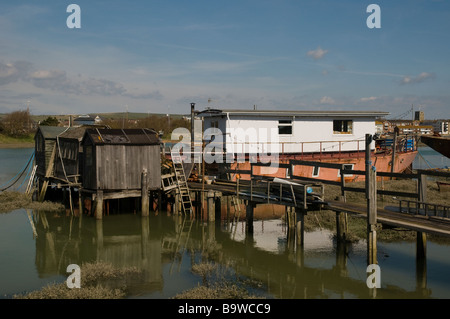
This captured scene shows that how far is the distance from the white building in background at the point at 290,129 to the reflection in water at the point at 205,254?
7.31 metres

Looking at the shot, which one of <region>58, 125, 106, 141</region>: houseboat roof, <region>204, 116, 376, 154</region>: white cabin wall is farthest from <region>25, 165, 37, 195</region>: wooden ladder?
<region>204, 116, 376, 154</region>: white cabin wall

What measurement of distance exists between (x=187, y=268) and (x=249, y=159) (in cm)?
1278

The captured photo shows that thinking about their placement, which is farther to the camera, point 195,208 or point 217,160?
point 217,160

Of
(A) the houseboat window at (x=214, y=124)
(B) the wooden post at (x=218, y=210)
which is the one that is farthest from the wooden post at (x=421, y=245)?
(A) the houseboat window at (x=214, y=124)

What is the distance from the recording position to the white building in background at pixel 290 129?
2669cm

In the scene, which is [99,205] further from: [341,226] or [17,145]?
[17,145]

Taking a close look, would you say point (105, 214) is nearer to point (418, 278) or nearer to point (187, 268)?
point (187, 268)

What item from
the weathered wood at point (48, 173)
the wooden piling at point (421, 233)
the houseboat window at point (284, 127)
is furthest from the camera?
the houseboat window at point (284, 127)

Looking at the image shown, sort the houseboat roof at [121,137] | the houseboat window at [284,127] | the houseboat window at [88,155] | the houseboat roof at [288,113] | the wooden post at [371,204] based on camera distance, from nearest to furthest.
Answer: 1. the wooden post at [371,204]
2. the houseboat roof at [121,137]
3. the houseboat window at [88,155]
4. the houseboat roof at [288,113]
5. the houseboat window at [284,127]

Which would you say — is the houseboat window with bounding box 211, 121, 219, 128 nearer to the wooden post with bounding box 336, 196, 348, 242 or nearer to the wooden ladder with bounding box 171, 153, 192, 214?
the wooden ladder with bounding box 171, 153, 192, 214

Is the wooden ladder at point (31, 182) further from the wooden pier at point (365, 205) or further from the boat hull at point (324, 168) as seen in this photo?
the wooden pier at point (365, 205)
